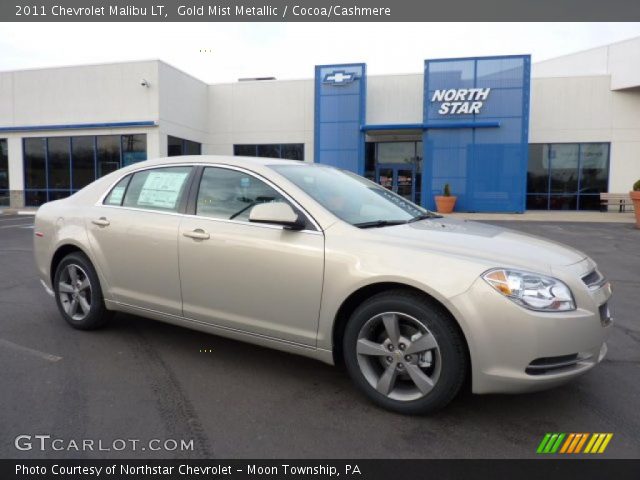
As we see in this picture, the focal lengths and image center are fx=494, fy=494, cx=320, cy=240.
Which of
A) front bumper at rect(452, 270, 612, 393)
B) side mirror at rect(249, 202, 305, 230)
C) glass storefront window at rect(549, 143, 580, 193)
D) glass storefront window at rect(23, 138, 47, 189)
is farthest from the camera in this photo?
glass storefront window at rect(23, 138, 47, 189)

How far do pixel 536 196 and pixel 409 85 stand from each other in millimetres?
7809

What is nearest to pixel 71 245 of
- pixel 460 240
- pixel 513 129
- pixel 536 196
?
pixel 460 240

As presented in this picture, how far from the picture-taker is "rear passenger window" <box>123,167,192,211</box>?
4043 mm

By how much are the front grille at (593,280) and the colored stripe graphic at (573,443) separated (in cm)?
85

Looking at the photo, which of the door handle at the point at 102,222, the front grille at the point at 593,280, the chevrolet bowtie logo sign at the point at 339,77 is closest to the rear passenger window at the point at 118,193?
the door handle at the point at 102,222

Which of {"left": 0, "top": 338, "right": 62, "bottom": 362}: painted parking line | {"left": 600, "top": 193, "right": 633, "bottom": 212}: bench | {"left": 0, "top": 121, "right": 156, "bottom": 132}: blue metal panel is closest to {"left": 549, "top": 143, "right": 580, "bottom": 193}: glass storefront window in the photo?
{"left": 600, "top": 193, "right": 633, "bottom": 212}: bench

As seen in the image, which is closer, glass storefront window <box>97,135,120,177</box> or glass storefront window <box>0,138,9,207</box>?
glass storefront window <box>97,135,120,177</box>

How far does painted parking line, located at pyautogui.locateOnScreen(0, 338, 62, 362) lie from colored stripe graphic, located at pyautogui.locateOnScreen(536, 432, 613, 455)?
3541 mm

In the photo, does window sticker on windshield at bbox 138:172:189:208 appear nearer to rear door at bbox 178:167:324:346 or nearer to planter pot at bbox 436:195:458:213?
rear door at bbox 178:167:324:346

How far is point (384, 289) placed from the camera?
305 centimetres

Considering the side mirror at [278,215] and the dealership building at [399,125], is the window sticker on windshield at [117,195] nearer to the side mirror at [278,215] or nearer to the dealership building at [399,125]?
the side mirror at [278,215]

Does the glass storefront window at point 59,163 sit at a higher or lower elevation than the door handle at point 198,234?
higher
